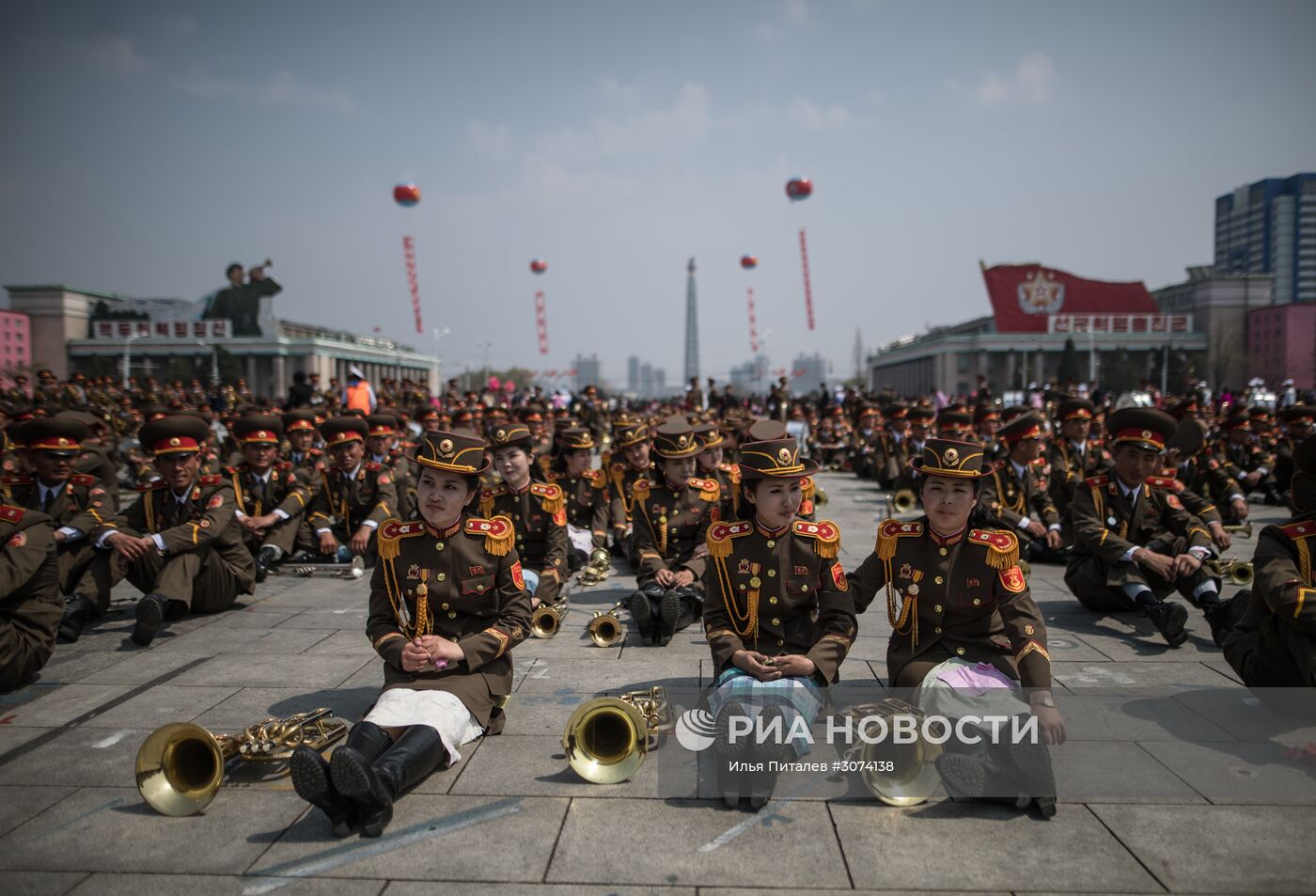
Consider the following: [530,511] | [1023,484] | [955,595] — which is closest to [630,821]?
[955,595]

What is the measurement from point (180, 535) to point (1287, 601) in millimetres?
8022

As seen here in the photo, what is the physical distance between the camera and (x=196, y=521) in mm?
7367

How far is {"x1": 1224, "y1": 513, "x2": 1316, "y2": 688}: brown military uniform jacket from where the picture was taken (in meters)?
4.38

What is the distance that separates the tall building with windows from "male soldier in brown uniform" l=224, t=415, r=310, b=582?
14848 centimetres

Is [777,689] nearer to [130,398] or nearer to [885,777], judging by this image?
[885,777]

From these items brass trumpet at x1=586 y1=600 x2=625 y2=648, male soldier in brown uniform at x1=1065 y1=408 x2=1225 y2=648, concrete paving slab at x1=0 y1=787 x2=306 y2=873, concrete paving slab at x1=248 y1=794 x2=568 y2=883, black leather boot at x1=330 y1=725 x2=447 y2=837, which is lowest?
concrete paving slab at x1=248 y1=794 x2=568 y2=883

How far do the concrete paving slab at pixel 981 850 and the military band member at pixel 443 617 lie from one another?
1932mm

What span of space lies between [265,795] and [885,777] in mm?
2997

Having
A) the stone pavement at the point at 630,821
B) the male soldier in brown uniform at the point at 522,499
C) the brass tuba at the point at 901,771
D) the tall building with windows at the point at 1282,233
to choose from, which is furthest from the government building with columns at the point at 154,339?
the tall building with windows at the point at 1282,233

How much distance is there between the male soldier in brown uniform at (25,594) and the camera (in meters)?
5.30

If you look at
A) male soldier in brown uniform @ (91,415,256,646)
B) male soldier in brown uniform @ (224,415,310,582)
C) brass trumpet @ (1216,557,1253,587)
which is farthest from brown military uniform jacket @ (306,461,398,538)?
brass trumpet @ (1216,557,1253,587)

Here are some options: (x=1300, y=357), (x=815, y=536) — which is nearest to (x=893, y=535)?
(x=815, y=536)

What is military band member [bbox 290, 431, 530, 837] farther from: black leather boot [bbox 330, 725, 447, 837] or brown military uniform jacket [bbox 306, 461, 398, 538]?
brown military uniform jacket [bbox 306, 461, 398, 538]

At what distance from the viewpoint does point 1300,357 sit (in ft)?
252
